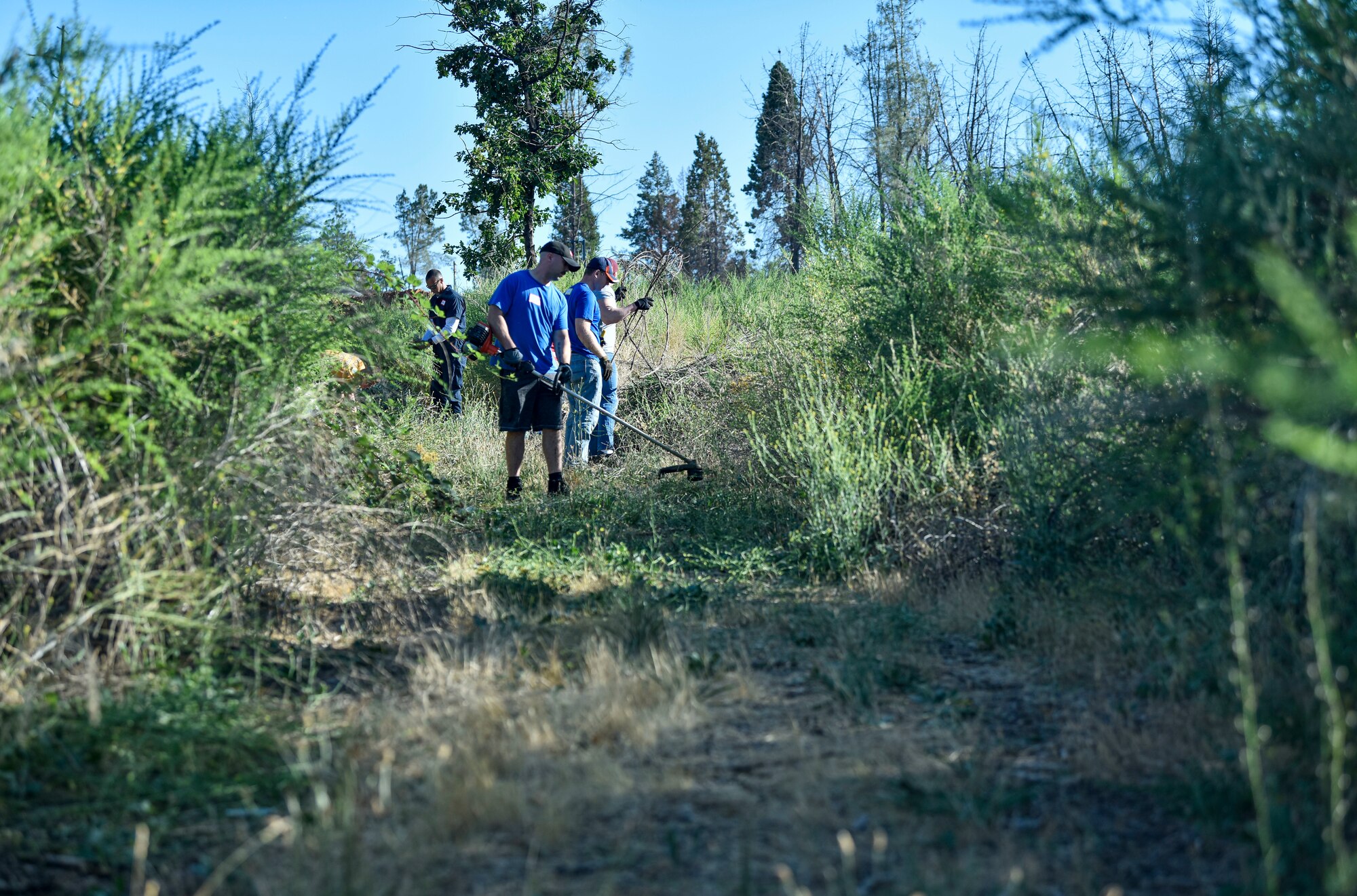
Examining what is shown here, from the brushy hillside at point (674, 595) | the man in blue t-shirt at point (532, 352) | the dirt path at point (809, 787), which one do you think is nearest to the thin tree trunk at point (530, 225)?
the man in blue t-shirt at point (532, 352)

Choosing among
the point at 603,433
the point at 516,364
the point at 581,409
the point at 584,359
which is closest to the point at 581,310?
the point at 584,359

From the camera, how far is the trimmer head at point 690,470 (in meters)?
8.09

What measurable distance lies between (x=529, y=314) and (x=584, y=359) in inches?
45.6

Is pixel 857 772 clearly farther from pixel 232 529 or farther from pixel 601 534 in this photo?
pixel 601 534

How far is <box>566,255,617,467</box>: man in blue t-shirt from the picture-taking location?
9.06 metres

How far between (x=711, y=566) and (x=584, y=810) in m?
3.10

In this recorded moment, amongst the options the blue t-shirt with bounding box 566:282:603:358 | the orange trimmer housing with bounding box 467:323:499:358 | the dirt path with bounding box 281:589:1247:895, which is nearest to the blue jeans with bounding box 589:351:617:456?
the blue t-shirt with bounding box 566:282:603:358

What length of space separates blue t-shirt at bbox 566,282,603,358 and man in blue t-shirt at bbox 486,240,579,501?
2.85 ft

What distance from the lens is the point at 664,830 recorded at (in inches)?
108

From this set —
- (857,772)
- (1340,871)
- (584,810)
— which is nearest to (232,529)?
(584,810)

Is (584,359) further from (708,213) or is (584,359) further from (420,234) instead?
(708,213)

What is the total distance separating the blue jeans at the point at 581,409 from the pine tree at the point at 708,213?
2575 cm

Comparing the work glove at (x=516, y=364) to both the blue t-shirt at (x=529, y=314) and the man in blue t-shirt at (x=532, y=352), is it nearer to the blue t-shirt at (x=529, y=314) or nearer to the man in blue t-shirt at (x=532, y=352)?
the man in blue t-shirt at (x=532, y=352)

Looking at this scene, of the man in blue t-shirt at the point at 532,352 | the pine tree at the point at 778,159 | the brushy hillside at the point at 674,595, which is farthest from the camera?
the pine tree at the point at 778,159
